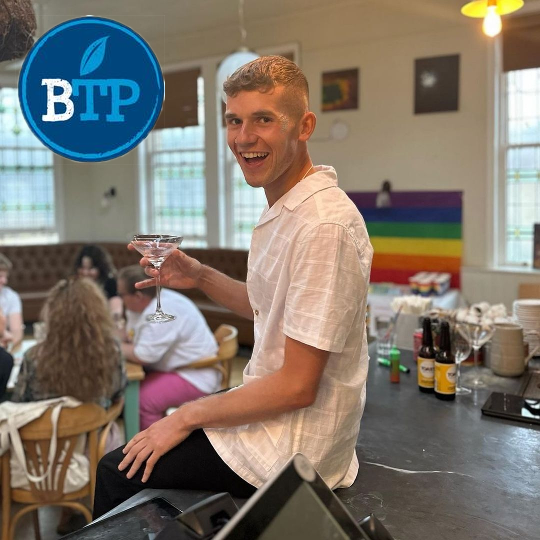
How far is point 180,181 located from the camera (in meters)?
8.22

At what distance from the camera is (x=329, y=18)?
6484 mm

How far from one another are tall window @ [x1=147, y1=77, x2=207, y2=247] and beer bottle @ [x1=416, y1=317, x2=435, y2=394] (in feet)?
19.5

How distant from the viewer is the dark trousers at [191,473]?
1.44m

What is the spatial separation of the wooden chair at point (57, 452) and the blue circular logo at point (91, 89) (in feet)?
5.70

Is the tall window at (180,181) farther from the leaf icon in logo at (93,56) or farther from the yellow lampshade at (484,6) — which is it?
the leaf icon in logo at (93,56)

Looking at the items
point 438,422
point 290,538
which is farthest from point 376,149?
point 290,538

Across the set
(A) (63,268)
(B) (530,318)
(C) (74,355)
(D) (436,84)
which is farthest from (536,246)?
(A) (63,268)

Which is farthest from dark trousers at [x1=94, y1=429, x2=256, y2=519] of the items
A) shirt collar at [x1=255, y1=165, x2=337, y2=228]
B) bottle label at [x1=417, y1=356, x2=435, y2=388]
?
bottle label at [x1=417, y1=356, x2=435, y2=388]

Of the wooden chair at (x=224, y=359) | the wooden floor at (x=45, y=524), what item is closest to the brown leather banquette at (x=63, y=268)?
the wooden chair at (x=224, y=359)

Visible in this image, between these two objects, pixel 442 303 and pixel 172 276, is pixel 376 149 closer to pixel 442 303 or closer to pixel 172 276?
pixel 442 303

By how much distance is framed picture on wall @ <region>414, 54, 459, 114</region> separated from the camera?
579cm

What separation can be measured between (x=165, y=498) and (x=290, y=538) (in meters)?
0.68

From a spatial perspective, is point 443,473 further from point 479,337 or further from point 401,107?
point 401,107

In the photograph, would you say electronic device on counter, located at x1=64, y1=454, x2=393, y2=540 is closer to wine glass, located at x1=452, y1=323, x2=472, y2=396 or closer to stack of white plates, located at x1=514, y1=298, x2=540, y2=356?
wine glass, located at x1=452, y1=323, x2=472, y2=396
